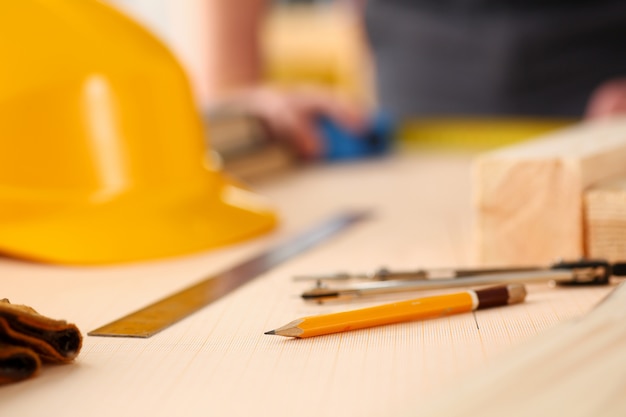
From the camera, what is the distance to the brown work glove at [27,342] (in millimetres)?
443

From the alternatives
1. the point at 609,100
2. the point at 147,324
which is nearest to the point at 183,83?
the point at 147,324

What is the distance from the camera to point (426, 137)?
1.74 m

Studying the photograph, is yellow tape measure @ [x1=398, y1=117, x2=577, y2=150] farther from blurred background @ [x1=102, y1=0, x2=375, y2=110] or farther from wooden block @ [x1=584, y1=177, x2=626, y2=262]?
blurred background @ [x1=102, y1=0, x2=375, y2=110]

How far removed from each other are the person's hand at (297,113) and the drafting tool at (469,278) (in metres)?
0.84

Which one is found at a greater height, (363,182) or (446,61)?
(446,61)

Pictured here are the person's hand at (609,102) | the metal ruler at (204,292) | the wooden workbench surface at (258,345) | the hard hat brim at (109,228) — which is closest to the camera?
the wooden workbench surface at (258,345)

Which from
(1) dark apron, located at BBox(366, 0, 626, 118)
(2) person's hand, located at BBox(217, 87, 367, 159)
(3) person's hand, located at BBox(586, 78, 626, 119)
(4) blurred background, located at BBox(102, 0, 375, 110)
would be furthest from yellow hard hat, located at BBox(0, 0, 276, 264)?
(4) blurred background, located at BBox(102, 0, 375, 110)

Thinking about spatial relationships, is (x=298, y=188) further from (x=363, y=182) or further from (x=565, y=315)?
(x=565, y=315)

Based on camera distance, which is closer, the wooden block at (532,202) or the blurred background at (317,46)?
the wooden block at (532,202)

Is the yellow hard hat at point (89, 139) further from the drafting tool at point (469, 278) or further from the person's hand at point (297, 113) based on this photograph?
the person's hand at point (297, 113)

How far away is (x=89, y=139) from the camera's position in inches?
31.3

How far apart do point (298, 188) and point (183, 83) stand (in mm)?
434

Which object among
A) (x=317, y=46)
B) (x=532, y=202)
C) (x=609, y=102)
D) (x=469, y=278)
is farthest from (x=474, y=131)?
(x=317, y=46)

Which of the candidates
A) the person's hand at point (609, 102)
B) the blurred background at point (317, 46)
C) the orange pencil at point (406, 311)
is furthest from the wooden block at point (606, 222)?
the blurred background at point (317, 46)
